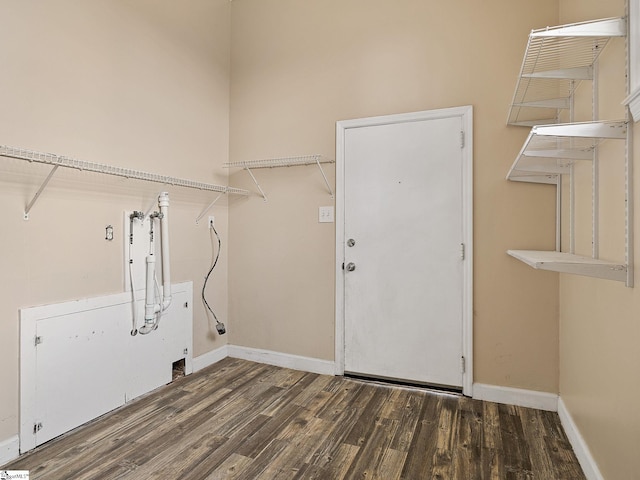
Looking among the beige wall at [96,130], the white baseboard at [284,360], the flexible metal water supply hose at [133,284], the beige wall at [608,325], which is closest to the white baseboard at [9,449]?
the beige wall at [96,130]

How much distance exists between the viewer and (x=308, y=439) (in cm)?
200

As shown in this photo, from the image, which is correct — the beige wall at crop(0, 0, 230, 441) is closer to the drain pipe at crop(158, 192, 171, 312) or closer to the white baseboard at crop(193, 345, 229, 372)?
the white baseboard at crop(193, 345, 229, 372)

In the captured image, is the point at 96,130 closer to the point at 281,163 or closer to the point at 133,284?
the point at 133,284

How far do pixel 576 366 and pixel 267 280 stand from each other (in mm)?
2262

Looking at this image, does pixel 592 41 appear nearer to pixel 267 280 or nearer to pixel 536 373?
pixel 536 373

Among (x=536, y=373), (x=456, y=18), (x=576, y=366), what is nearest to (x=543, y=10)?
(x=456, y=18)

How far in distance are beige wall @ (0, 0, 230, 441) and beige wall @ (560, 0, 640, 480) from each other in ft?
8.69

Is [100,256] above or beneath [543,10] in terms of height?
beneath

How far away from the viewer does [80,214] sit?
212cm

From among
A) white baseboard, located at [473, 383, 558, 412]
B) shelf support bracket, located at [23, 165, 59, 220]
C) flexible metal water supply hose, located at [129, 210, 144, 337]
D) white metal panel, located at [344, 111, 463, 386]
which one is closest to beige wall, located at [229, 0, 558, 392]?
white baseboard, located at [473, 383, 558, 412]

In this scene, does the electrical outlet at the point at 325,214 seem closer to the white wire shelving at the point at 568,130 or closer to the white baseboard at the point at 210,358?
the white wire shelving at the point at 568,130

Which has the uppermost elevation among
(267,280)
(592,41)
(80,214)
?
(592,41)

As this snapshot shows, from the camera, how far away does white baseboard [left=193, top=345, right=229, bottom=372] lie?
2.97 m

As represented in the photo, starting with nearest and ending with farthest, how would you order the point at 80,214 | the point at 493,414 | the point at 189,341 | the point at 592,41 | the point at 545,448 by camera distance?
the point at 592,41 → the point at 545,448 → the point at 80,214 → the point at 493,414 → the point at 189,341
